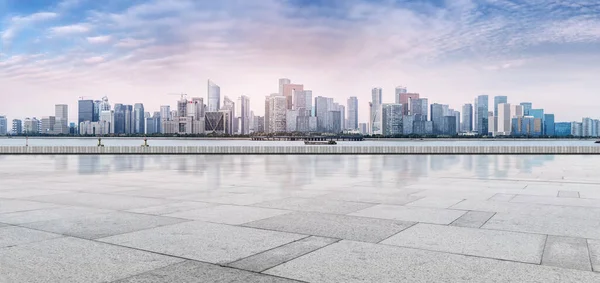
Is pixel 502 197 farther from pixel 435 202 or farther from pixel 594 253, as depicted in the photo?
pixel 594 253

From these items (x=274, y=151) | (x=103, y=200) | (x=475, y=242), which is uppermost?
(x=475, y=242)

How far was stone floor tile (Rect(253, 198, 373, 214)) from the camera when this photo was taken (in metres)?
11.0

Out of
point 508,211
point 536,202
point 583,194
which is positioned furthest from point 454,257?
point 583,194

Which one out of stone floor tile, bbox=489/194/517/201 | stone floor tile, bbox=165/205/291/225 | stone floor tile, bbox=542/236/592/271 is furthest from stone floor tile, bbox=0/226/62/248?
stone floor tile, bbox=489/194/517/201

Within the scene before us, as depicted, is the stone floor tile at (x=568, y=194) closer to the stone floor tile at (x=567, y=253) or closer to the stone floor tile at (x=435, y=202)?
the stone floor tile at (x=435, y=202)

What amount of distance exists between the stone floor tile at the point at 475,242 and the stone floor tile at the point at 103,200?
6674 mm

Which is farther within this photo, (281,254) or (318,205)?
(318,205)

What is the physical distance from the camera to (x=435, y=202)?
12.2m

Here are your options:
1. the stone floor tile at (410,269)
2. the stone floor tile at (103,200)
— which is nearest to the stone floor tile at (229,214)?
the stone floor tile at (103,200)

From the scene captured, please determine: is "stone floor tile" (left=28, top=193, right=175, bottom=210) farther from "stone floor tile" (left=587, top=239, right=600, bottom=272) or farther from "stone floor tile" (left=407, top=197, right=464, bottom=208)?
"stone floor tile" (left=587, top=239, right=600, bottom=272)

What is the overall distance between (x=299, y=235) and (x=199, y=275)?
8.52 feet

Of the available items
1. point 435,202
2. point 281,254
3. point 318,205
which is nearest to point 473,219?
point 435,202

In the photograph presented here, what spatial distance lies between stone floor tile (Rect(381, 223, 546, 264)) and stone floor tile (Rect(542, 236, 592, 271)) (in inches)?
4.9

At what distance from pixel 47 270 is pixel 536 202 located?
440 inches
